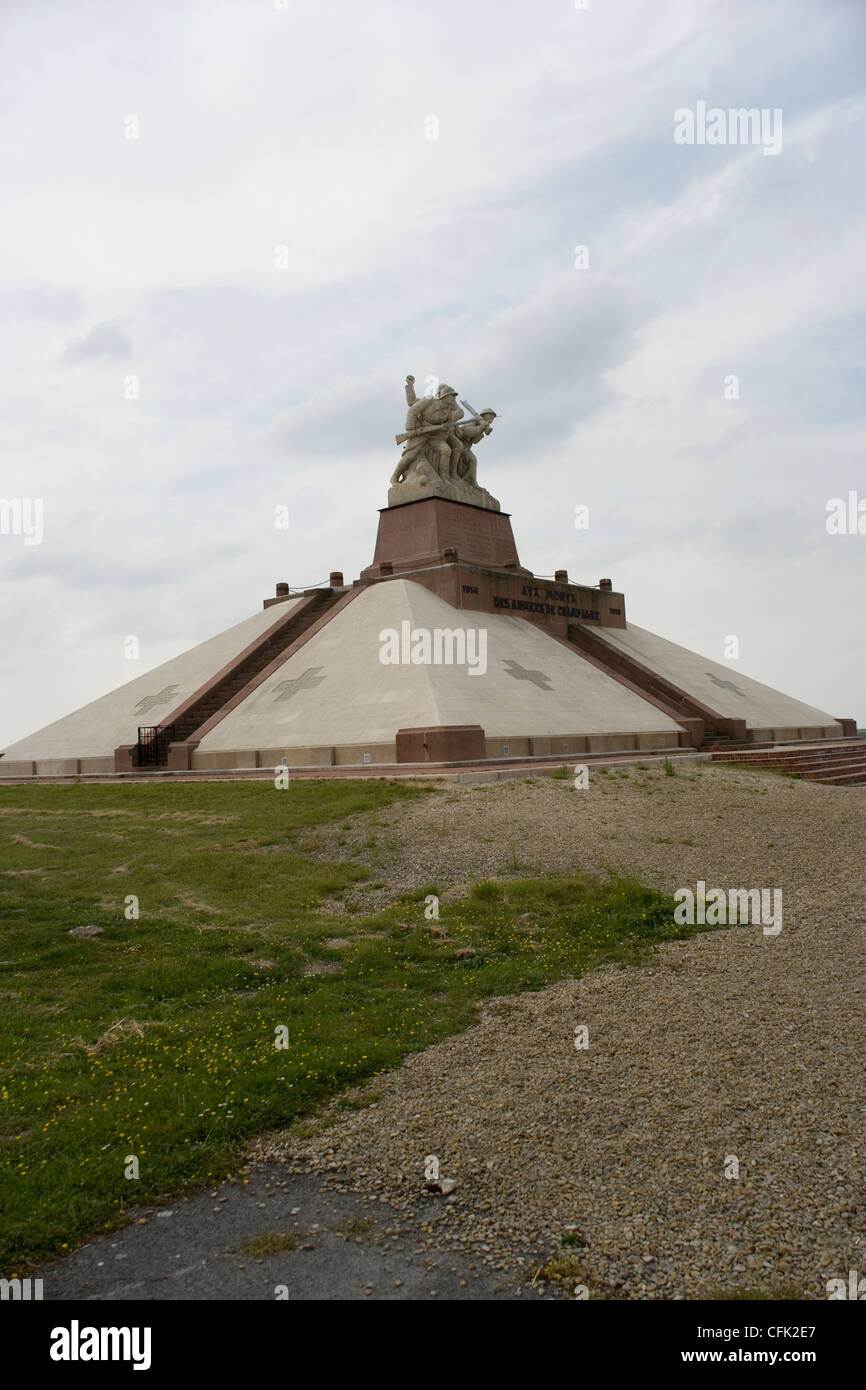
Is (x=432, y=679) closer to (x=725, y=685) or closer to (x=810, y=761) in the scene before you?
(x=810, y=761)

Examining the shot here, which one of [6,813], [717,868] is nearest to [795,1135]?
[717,868]

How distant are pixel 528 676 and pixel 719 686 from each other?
405 inches

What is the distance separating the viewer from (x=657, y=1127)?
20.4ft

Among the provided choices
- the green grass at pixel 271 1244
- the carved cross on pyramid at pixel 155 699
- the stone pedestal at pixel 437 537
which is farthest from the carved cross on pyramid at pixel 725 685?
the green grass at pixel 271 1244

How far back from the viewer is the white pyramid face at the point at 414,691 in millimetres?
24047

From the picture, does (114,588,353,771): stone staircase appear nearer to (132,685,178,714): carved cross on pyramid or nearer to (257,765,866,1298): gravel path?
(132,685,178,714): carved cross on pyramid

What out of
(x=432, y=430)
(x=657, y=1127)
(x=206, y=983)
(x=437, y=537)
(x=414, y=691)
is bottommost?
(x=657, y=1127)

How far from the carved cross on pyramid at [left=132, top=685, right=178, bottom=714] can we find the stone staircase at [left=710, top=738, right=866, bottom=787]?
16651 mm

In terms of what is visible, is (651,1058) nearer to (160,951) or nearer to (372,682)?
(160,951)

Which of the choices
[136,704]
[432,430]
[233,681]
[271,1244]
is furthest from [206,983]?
[432,430]

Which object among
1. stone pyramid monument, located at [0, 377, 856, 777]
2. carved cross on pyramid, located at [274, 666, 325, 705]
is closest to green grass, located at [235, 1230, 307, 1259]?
stone pyramid monument, located at [0, 377, 856, 777]

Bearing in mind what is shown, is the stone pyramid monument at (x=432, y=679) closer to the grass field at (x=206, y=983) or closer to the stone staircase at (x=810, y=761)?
the stone staircase at (x=810, y=761)

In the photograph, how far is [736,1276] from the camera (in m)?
4.71

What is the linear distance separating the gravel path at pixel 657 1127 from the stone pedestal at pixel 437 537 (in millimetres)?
24024
